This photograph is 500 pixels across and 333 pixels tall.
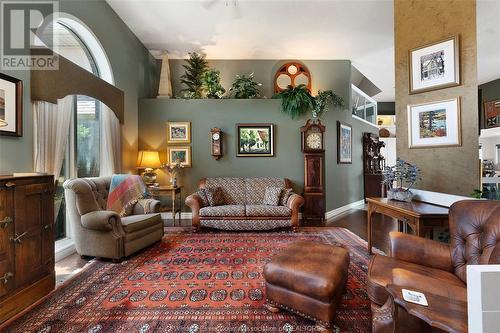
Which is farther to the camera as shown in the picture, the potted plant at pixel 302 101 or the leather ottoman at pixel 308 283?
the potted plant at pixel 302 101

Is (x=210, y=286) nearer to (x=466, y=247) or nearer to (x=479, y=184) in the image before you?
(x=466, y=247)

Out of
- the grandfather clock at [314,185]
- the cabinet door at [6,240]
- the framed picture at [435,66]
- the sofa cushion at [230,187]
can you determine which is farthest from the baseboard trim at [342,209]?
the cabinet door at [6,240]

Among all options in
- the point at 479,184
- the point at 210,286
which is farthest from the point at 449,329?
the point at 479,184

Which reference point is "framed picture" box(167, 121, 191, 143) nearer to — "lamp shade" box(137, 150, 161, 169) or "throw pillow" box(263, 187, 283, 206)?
"lamp shade" box(137, 150, 161, 169)

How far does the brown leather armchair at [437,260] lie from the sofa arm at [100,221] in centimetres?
272

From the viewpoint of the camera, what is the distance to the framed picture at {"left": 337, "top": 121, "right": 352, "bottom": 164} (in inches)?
199

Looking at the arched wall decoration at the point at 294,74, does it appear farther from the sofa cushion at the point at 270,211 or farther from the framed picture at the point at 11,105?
the framed picture at the point at 11,105

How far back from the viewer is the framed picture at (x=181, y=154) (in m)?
4.76

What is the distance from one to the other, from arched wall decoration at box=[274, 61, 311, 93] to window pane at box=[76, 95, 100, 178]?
364cm

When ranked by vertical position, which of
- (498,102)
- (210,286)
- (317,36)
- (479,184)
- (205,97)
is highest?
(317,36)

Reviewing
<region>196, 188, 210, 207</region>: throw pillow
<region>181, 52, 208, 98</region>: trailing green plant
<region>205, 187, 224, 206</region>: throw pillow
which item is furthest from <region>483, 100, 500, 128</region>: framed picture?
<region>181, 52, 208, 98</region>: trailing green plant

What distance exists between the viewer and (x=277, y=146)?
15.7ft

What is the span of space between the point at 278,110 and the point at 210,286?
12.1 feet

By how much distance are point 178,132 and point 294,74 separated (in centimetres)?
298
